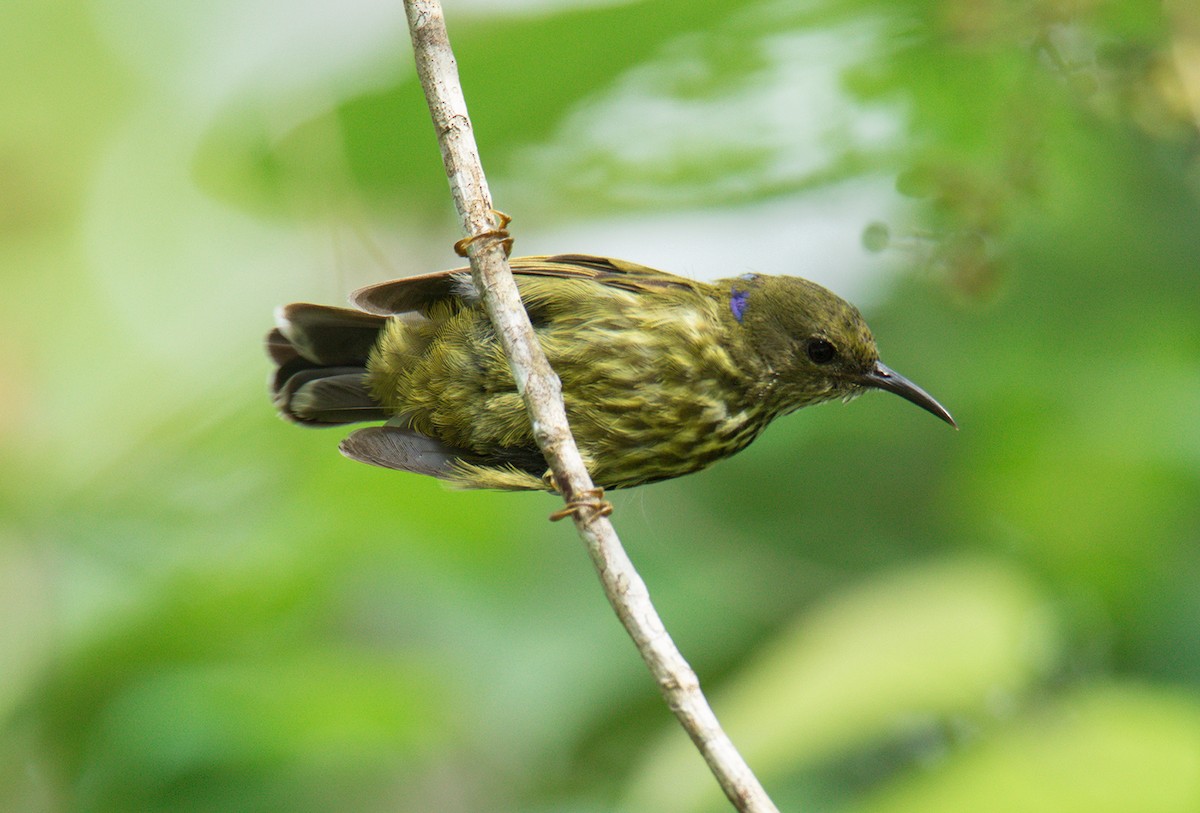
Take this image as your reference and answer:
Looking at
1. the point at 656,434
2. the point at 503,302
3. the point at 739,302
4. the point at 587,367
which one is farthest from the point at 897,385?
the point at 503,302

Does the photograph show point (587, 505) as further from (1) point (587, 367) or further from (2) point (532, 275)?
(2) point (532, 275)

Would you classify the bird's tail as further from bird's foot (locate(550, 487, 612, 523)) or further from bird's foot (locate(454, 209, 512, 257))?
bird's foot (locate(550, 487, 612, 523))

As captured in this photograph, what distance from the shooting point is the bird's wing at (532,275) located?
3.39 metres

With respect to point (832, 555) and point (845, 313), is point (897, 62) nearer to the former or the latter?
point (845, 313)

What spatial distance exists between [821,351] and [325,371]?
1.35 metres

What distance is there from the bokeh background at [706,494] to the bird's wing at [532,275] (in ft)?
1.54

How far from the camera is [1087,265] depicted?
471 centimetres

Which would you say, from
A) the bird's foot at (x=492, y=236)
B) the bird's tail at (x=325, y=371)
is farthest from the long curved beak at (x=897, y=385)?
the bird's tail at (x=325, y=371)

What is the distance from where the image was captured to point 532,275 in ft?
11.6

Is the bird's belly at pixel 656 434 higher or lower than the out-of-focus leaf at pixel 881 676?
higher

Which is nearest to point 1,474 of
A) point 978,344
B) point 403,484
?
point 403,484

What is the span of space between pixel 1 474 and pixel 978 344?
333 cm

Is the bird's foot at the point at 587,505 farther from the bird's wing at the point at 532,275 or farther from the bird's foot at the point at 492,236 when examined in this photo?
the bird's wing at the point at 532,275

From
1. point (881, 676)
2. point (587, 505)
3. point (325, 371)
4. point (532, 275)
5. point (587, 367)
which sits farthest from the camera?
point (325, 371)
